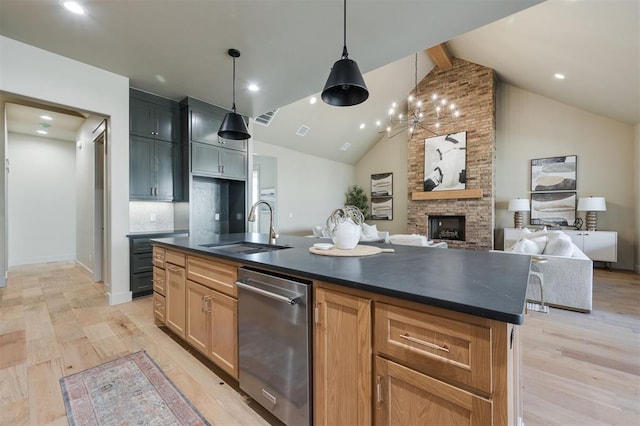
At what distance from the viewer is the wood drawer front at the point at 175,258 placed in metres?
2.25

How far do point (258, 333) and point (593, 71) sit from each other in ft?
20.0

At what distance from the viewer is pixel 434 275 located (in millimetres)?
1209

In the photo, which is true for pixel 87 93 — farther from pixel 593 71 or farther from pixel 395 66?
pixel 593 71

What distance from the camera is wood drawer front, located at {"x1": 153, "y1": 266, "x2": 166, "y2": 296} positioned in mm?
2562

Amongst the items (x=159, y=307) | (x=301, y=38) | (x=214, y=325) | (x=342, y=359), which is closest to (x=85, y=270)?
(x=159, y=307)

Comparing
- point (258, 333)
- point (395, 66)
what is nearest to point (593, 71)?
point (395, 66)

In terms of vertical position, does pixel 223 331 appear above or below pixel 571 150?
below

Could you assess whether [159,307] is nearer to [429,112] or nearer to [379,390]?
[379,390]

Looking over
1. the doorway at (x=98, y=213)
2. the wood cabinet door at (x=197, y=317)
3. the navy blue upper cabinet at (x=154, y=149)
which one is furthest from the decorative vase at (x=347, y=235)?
the doorway at (x=98, y=213)

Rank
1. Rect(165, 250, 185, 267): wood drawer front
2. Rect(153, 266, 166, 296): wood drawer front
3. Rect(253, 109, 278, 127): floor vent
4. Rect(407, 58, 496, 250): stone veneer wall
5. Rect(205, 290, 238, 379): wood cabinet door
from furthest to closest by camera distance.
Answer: Rect(407, 58, 496, 250): stone veneer wall
Rect(253, 109, 278, 127): floor vent
Rect(153, 266, 166, 296): wood drawer front
Rect(165, 250, 185, 267): wood drawer front
Rect(205, 290, 238, 379): wood cabinet door

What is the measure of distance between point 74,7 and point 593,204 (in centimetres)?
802

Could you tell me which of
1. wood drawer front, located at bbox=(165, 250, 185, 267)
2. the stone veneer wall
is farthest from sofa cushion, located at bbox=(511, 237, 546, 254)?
wood drawer front, located at bbox=(165, 250, 185, 267)

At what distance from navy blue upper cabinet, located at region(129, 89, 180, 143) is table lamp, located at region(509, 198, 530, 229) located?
268 inches

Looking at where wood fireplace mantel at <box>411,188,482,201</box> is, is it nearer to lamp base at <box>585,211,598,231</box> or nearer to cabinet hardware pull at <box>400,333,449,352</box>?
lamp base at <box>585,211,598,231</box>
